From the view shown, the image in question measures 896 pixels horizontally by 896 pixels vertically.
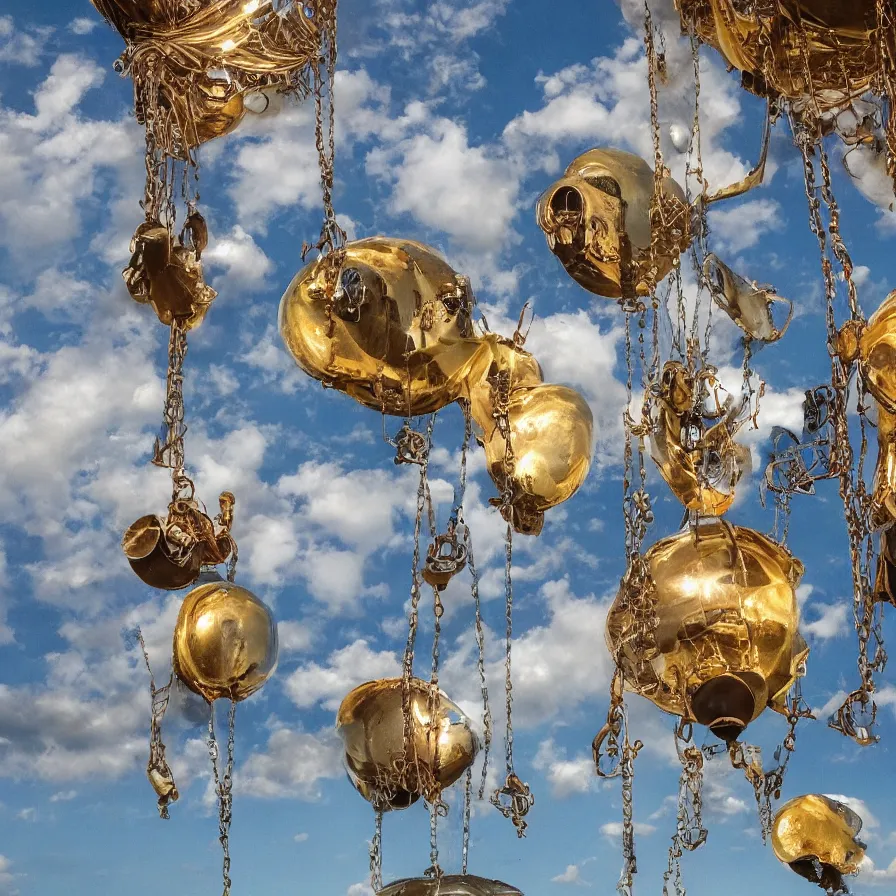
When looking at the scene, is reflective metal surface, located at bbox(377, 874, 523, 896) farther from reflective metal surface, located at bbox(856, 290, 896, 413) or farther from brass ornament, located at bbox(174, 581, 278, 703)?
reflective metal surface, located at bbox(856, 290, 896, 413)

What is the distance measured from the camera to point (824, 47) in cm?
113

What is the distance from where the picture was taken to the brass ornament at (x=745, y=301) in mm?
1247

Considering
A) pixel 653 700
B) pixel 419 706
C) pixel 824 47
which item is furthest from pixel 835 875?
pixel 824 47

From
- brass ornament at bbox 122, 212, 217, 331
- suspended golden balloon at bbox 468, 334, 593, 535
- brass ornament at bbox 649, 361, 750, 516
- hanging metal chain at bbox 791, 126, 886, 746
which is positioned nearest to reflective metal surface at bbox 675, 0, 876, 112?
hanging metal chain at bbox 791, 126, 886, 746

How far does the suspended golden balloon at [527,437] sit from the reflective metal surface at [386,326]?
0.16 ft

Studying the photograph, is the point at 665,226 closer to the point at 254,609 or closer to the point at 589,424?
the point at 589,424

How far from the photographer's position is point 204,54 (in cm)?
135

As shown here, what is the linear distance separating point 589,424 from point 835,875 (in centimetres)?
59

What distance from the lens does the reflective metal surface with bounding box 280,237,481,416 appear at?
133 cm

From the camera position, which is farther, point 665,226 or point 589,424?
point 589,424

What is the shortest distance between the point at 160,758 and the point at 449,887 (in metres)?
0.47

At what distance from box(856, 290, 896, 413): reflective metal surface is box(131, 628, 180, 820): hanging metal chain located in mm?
886

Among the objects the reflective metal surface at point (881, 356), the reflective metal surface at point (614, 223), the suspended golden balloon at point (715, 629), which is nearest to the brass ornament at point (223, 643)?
the suspended golden balloon at point (715, 629)

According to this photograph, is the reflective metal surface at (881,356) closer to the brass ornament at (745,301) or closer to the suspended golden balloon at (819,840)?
the brass ornament at (745,301)
